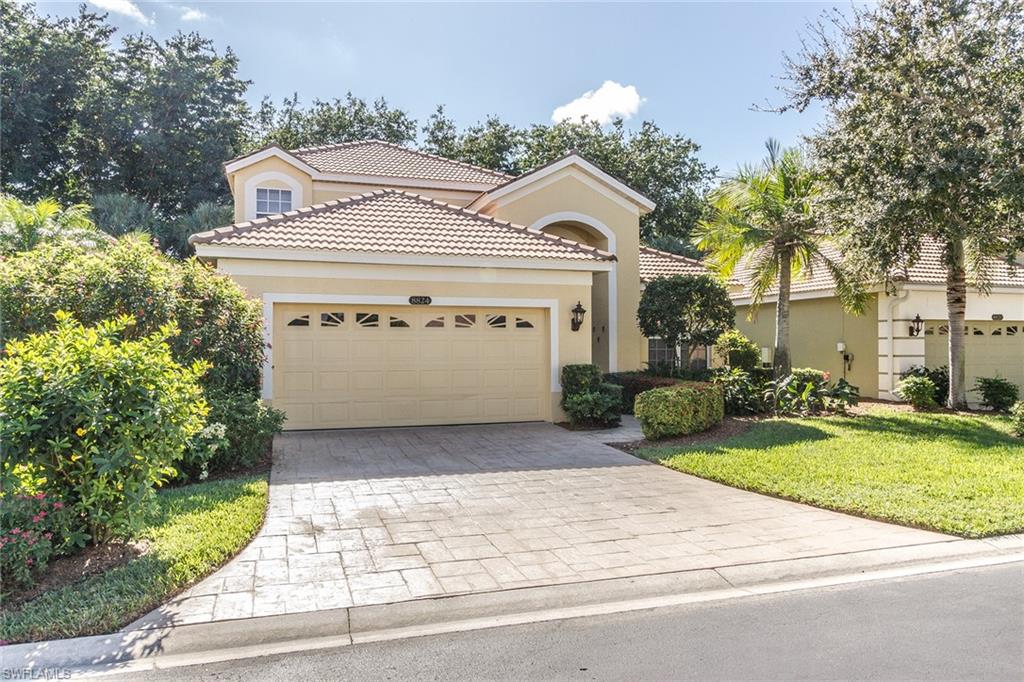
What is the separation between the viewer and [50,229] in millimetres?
13852

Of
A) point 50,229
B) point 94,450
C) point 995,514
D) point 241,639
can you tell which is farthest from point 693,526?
point 50,229

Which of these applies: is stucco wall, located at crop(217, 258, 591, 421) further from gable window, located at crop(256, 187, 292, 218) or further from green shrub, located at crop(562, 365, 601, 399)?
gable window, located at crop(256, 187, 292, 218)

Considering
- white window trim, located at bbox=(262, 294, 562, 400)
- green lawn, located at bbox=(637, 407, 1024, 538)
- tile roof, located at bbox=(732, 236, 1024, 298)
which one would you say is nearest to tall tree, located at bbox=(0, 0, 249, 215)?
white window trim, located at bbox=(262, 294, 562, 400)

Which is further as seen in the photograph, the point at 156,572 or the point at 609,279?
the point at 609,279

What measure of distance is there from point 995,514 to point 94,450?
8.31 meters

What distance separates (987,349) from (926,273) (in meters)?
2.92

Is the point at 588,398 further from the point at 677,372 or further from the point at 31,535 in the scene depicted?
the point at 31,535

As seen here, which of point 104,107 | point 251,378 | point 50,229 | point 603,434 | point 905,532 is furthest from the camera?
point 104,107

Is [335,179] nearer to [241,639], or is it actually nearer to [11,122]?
[241,639]

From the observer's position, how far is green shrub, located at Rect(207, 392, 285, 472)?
8234 mm

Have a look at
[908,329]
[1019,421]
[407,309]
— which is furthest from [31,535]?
[908,329]

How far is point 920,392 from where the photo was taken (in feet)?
45.9

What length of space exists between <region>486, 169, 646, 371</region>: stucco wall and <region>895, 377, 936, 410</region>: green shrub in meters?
6.16

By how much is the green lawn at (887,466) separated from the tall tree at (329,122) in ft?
102
